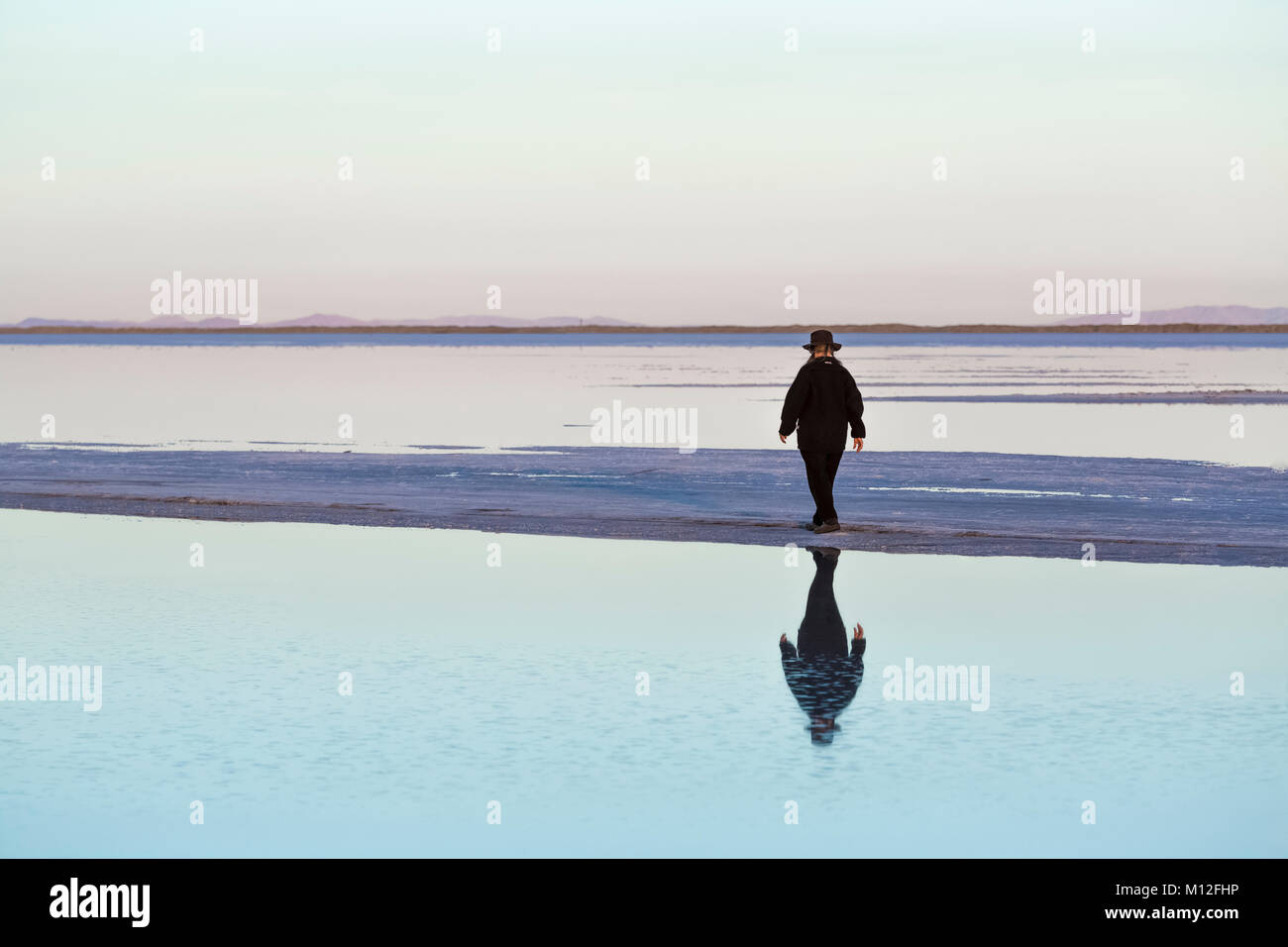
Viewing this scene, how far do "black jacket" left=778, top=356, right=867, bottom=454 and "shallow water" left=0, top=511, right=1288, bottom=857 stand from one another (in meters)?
3.04

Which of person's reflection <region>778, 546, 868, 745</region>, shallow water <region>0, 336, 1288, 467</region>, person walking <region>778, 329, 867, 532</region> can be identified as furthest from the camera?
shallow water <region>0, 336, 1288, 467</region>

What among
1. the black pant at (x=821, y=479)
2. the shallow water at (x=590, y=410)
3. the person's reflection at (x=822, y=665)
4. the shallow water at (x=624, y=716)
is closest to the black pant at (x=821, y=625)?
the person's reflection at (x=822, y=665)

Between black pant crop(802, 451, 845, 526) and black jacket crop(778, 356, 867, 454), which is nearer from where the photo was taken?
black pant crop(802, 451, 845, 526)

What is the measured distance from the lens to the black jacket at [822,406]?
16.3 m

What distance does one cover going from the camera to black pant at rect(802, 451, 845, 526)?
1611 cm

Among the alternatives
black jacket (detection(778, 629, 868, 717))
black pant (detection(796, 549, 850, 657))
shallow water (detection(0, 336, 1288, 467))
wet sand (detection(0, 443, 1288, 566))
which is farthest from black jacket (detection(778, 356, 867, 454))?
shallow water (detection(0, 336, 1288, 467))

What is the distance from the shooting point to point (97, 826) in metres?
6.30

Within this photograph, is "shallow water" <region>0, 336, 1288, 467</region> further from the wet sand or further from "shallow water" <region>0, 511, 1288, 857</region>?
"shallow water" <region>0, 511, 1288, 857</region>

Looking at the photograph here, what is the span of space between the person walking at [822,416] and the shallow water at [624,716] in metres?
2.84
